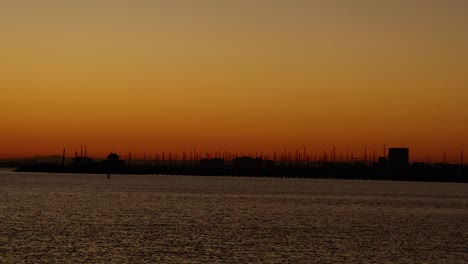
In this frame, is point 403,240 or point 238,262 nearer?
point 238,262

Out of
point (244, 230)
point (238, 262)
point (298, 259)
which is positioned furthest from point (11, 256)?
point (244, 230)

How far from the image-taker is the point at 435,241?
79.5 metres

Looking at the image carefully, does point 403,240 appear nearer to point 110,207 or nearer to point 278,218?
point 278,218

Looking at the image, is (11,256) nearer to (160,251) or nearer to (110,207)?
(160,251)

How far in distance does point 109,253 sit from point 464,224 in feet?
198

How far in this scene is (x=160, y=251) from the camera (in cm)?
6519

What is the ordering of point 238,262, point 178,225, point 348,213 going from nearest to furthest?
point 238,262
point 178,225
point 348,213

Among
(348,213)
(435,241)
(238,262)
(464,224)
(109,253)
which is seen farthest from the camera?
(348,213)

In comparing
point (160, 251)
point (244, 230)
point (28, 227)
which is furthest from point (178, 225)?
point (160, 251)

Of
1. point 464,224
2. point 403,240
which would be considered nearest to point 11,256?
point 403,240

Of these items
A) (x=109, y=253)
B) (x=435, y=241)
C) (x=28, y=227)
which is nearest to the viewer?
(x=109, y=253)

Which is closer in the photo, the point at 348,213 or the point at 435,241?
the point at 435,241

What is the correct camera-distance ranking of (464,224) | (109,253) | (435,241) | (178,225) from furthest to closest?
1. (464,224)
2. (178,225)
3. (435,241)
4. (109,253)

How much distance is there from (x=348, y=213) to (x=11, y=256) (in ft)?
245
